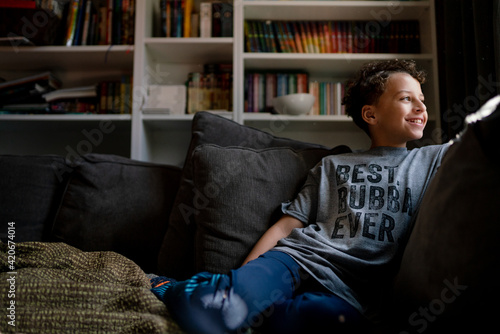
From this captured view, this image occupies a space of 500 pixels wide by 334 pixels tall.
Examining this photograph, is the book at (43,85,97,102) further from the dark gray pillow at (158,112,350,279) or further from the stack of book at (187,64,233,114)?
the dark gray pillow at (158,112,350,279)

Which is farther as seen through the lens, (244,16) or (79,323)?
(244,16)

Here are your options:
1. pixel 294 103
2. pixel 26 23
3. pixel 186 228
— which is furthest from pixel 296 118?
pixel 26 23

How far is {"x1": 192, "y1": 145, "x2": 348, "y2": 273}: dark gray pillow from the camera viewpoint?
1.05m

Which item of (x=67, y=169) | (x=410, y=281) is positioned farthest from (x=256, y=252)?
(x=67, y=169)

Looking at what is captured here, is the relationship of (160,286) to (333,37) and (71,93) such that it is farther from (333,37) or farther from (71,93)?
(333,37)

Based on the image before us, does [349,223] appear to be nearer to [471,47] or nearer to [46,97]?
[471,47]

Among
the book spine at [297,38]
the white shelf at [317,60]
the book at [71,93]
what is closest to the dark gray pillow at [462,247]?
the white shelf at [317,60]

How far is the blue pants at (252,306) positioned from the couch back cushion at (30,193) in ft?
2.60

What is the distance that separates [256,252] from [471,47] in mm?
1257

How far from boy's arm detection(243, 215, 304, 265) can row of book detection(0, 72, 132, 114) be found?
130 centimetres

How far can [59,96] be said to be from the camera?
1963 mm

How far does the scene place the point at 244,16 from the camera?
2025 mm

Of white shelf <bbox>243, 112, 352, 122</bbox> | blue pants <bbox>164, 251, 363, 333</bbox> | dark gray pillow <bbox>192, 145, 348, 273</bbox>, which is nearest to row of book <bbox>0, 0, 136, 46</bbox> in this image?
white shelf <bbox>243, 112, 352, 122</bbox>

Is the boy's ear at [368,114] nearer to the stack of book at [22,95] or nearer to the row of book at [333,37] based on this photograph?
the row of book at [333,37]
